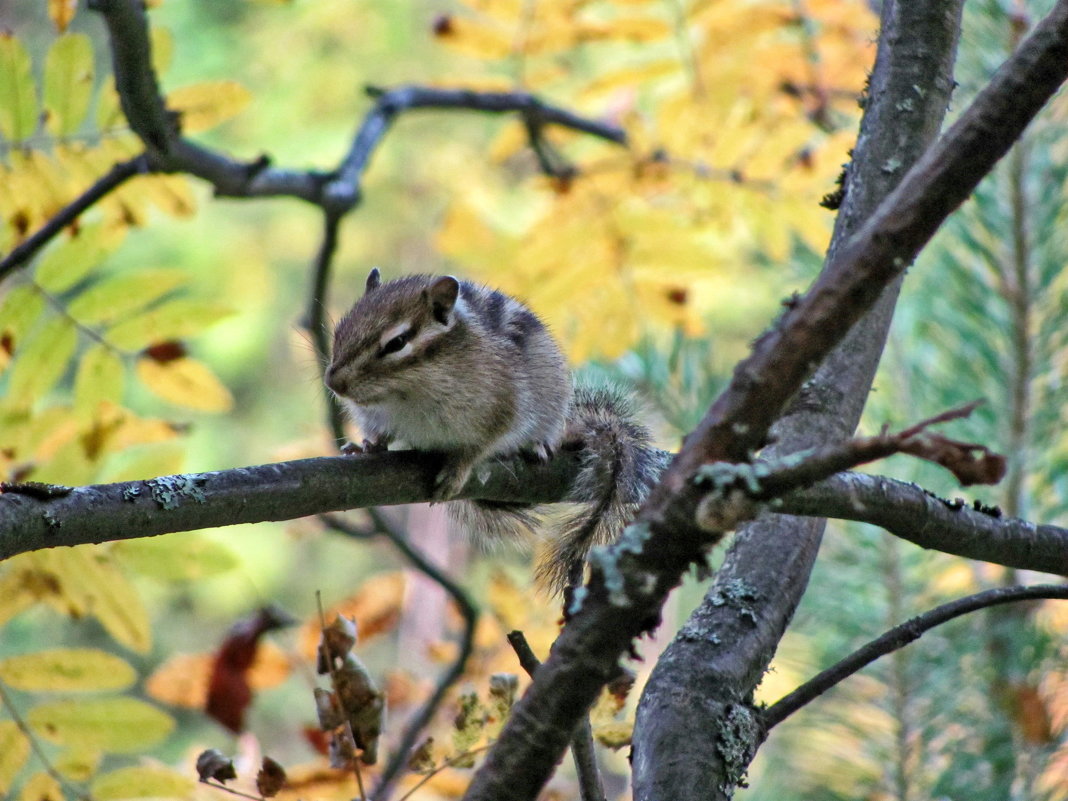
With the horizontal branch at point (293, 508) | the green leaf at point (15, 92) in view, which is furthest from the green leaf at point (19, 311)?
the horizontal branch at point (293, 508)

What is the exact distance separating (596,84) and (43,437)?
160cm

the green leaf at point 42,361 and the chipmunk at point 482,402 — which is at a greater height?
the chipmunk at point 482,402

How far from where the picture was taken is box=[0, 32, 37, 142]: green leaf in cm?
204

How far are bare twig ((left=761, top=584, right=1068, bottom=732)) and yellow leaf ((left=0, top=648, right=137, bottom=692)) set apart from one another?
110cm

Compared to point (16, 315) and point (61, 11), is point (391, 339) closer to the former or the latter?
Answer: point (16, 315)

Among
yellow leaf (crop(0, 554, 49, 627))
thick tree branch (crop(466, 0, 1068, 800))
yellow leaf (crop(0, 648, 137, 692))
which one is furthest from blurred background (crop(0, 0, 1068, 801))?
thick tree branch (crop(466, 0, 1068, 800))

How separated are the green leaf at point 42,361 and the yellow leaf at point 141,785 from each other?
2.32 ft

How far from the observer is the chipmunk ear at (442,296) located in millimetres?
2289

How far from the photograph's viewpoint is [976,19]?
255 centimetres

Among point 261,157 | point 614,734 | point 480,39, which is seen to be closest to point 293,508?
point 614,734

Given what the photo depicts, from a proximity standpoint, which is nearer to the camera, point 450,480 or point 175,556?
point 450,480

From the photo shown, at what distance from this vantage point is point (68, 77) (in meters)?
2.11

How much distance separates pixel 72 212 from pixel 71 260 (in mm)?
111

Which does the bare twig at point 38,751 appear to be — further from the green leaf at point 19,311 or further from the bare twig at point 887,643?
the bare twig at point 887,643
